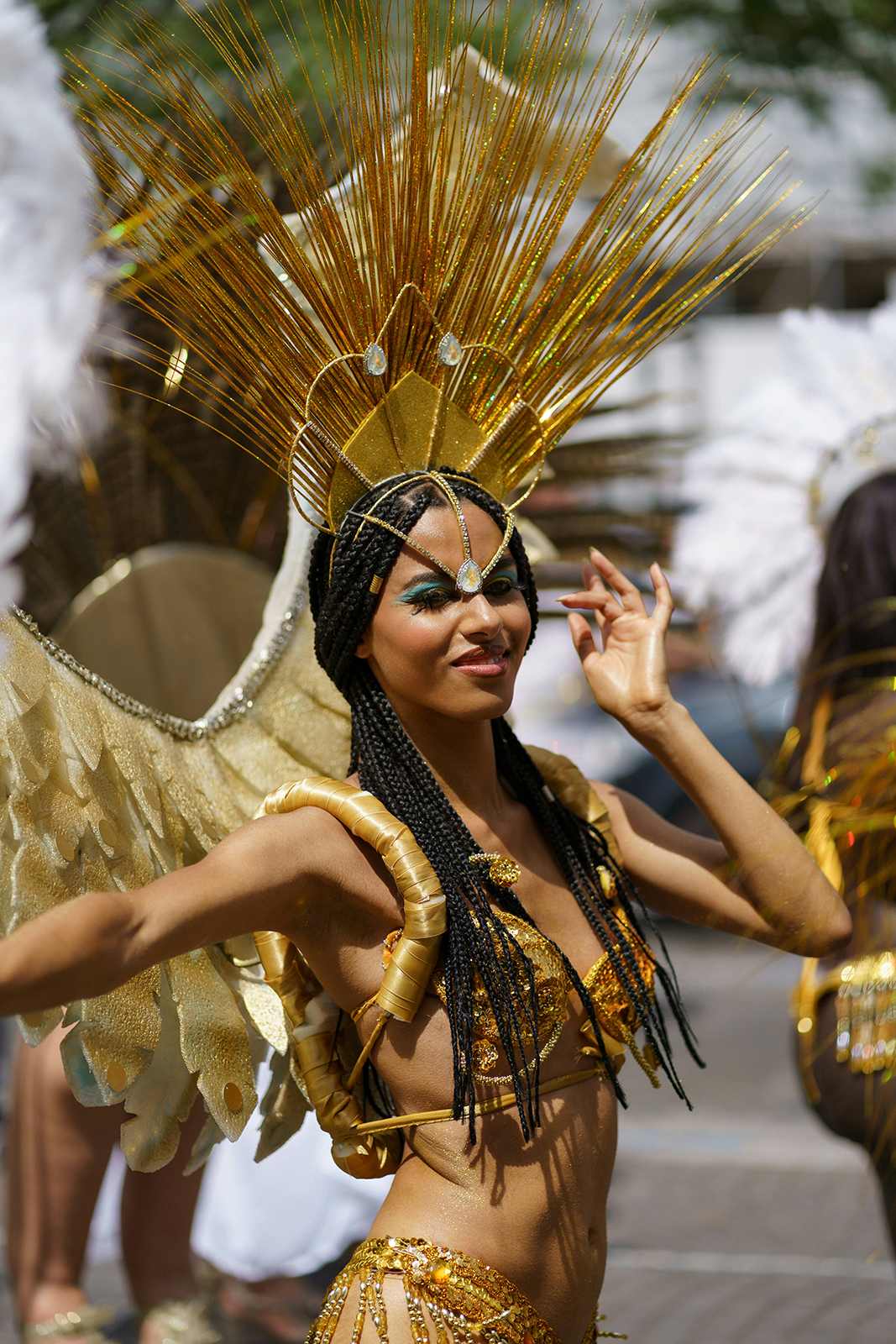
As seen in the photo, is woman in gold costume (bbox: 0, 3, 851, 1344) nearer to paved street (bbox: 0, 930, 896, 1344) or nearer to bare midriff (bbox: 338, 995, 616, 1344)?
bare midriff (bbox: 338, 995, 616, 1344)

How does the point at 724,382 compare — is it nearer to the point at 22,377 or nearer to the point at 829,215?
the point at 829,215

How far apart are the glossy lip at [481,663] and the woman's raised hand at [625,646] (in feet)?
0.76

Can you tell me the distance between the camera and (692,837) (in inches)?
81.9

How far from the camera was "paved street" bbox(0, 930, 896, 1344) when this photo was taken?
3598 mm

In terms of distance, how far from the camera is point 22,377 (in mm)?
1775

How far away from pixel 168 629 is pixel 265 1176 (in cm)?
148

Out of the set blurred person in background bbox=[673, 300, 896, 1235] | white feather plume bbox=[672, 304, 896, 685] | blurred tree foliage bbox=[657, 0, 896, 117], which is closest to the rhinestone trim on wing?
→ blurred person in background bbox=[673, 300, 896, 1235]

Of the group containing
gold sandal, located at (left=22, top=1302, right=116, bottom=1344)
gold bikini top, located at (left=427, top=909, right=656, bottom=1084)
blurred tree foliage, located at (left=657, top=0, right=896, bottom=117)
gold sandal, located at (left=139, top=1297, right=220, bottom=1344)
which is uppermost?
blurred tree foliage, located at (left=657, top=0, right=896, bottom=117)

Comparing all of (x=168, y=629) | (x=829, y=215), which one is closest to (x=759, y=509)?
(x=168, y=629)

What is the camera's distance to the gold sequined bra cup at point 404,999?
169 cm

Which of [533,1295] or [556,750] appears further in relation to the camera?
[556,750]

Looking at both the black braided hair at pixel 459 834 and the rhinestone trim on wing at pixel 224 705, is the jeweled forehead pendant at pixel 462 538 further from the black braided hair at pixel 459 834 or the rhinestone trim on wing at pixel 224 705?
the rhinestone trim on wing at pixel 224 705

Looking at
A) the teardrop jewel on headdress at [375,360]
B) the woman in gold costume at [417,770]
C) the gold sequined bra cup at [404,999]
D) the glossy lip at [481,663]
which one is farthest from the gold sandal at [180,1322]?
the teardrop jewel on headdress at [375,360]

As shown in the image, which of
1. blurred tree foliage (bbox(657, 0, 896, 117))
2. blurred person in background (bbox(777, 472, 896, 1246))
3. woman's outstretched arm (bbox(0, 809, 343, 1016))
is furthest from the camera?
blurred tree foliage (bbox(657, 0, 896, 117))
